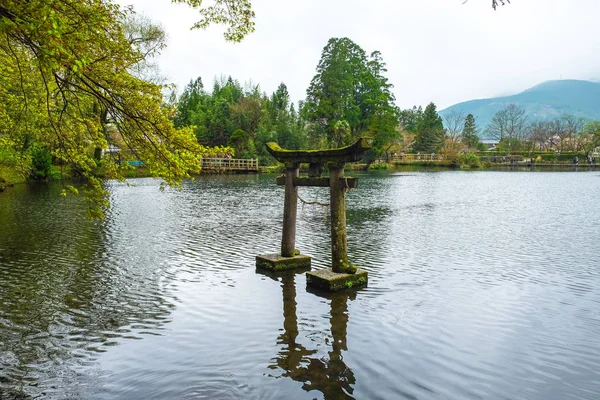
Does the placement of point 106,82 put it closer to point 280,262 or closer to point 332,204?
point 332,204

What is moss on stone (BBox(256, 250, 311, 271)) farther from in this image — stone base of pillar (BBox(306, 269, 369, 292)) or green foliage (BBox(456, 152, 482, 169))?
green foliage (BBox(456, 152, 482, 169))

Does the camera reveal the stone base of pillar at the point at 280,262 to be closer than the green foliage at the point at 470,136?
Yes

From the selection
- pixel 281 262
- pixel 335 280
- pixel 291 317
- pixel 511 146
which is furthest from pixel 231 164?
pixel 511 146

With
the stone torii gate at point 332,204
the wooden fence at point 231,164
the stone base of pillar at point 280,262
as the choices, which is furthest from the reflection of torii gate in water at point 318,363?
the wooden fence at point 231,164

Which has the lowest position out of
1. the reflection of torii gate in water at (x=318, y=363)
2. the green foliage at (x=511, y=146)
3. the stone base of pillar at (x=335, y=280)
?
the reflection of torii gate in water at (x=318, y=363)

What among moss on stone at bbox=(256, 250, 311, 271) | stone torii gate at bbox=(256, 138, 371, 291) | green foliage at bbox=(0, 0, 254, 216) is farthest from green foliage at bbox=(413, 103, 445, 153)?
green foliage at bbox=(0, 0, 254, 216)

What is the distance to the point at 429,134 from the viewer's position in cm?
9031

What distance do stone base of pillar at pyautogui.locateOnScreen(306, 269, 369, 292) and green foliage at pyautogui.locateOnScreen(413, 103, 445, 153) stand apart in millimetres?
85708

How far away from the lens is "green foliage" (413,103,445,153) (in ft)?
295

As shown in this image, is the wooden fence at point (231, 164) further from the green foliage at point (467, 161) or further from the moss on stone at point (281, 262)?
the moss on stone at point (281, 262)

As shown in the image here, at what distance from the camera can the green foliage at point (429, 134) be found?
89938 mm

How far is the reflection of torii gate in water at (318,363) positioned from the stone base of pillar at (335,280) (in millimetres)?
1157

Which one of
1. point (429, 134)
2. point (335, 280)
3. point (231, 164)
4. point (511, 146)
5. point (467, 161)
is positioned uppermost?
point (429, 134)

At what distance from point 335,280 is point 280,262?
84.1 inches
